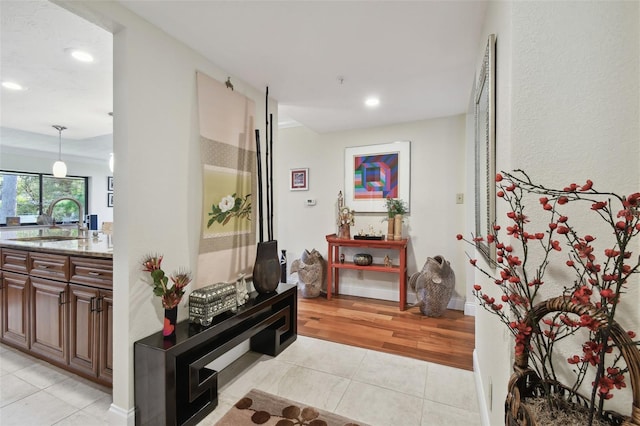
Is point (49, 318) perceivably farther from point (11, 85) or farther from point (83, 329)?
point (11, 85)

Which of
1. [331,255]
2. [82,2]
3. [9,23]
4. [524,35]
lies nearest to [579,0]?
[524,35]

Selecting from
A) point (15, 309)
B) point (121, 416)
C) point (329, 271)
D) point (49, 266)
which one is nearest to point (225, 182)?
point (49, 266)

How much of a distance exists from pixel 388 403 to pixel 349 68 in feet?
7.81

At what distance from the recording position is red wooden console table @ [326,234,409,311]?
11.5 ft

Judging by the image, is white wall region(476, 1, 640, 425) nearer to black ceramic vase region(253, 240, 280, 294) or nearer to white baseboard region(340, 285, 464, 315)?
black ceramic vase region(253, 240, 280, 294)

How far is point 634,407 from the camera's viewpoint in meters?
0.69

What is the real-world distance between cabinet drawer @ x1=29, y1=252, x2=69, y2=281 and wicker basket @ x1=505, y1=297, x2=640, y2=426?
8.54 feet

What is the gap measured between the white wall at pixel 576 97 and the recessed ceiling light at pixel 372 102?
1940 mm

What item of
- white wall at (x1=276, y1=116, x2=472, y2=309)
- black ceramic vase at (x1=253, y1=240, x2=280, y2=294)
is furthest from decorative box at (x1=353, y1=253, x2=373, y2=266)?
black ceramic vase at (x1=253, y1=240, x2=280, y2=294)

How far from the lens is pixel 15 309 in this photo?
7.84 feet

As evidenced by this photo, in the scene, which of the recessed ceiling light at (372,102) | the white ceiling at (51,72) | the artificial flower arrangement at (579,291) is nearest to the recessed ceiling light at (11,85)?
the white ceiling at (51,72)

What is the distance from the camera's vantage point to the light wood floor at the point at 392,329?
8.41 ft

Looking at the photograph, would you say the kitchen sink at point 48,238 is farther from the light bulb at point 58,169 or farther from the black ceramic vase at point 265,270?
the black ceramic vase at point 265,270

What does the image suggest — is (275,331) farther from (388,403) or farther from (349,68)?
(349,68)
